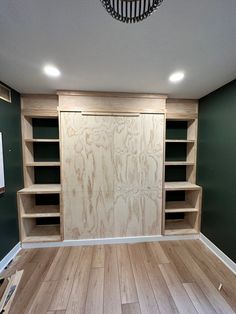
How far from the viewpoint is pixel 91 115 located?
95.0 inches

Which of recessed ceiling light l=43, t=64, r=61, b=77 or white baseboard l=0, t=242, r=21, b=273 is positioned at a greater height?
recessed ceiling light l=43, t=64, r=61, b=77

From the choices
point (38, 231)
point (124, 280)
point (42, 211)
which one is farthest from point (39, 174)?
point (124, 280)

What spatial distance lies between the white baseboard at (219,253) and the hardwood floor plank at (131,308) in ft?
4.12

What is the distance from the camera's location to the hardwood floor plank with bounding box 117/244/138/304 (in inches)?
64.2

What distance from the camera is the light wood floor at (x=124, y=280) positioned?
5.06 ft

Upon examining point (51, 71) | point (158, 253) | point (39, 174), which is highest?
point (51, 71)

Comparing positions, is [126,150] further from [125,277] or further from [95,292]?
[95,292]

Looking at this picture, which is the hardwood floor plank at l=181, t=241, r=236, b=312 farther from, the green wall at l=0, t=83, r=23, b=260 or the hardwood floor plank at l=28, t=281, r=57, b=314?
the green wall at l=0, t=83, r=23, b=260

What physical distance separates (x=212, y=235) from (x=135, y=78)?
2.37 m

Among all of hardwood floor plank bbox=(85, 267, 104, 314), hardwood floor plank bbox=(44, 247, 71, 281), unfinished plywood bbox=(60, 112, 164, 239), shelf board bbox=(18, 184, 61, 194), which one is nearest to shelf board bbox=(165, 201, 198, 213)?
unfinished plywood bbox=(60, 112, 164, 239)

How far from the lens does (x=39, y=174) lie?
9.29 ft

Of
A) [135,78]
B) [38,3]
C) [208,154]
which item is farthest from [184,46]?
[208,154]

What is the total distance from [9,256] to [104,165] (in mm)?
1695

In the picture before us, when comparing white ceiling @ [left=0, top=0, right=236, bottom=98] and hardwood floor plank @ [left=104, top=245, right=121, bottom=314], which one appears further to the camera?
hardwood floor plank @ [left=104, top=245, right=121, bottom=314]
